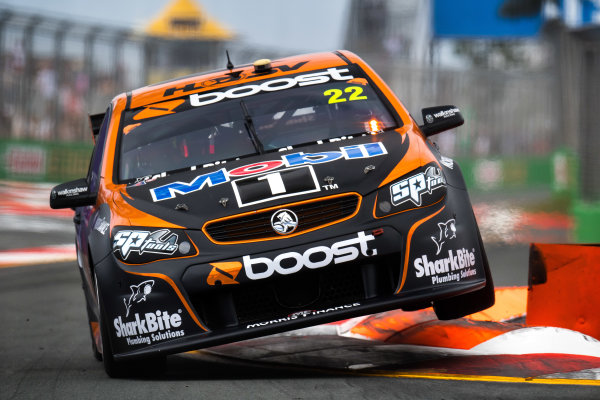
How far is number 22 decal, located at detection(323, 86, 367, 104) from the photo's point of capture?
6.40 m

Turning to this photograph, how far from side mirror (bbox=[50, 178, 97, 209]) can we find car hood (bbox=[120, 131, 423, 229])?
0.33 metres

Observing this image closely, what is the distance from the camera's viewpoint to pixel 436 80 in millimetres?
22000

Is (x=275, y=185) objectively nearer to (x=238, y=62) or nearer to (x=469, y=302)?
(x=469, y=302)

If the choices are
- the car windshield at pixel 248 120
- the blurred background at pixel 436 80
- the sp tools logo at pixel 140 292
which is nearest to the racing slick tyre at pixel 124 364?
the sp tools logo at pixel 140 292

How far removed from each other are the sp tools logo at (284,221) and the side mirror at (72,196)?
1.25m

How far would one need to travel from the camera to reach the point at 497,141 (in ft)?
75.9

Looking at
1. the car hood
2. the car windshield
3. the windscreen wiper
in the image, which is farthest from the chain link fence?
the car hood

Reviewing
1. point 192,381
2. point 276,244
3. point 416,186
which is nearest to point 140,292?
point 192,381

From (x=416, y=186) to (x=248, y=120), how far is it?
4.25 ft

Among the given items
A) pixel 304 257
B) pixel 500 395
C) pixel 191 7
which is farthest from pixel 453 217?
pixel 191 7

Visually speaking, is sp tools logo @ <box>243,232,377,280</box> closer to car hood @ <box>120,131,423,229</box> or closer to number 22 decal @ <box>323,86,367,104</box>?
car hood @ <box>120,131,423,229</box>

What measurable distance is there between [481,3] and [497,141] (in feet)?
15.3

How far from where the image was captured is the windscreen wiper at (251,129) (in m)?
5.99

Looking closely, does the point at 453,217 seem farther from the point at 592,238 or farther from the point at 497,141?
the point at 497,141
